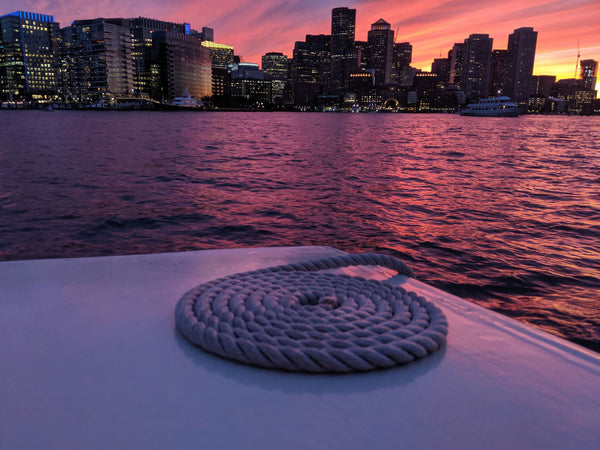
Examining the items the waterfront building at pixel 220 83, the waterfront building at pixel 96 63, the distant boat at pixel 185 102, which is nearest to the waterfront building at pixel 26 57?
the waterfront building at pixel 96 63

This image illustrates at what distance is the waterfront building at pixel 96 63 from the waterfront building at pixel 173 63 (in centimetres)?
1043

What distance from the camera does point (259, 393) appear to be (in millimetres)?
1224

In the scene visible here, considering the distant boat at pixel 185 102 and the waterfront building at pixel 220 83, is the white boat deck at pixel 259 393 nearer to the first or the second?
the distant boat at pixel 185 102

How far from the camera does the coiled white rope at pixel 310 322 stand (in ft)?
4.35

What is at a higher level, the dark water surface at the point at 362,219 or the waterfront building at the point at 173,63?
the waterfront building at the point at 173,63

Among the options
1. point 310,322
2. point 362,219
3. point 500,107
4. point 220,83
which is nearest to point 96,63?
point 220,83

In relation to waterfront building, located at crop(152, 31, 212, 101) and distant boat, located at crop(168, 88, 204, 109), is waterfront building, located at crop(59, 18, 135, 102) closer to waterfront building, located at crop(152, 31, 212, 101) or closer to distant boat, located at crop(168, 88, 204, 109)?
waterfront building, located at crop(152, 31, 212, 101)

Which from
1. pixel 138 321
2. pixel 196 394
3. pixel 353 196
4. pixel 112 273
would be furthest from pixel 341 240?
pixel 196 394

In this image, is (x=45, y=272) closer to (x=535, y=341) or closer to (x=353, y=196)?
(x=535, y=341)

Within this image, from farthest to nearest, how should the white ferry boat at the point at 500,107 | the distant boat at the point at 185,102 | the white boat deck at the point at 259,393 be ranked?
1. the distant boat at the point at 185,102
2. the white ferry boat at the point at 500,107
3. the white boat deck at the point at 259,393

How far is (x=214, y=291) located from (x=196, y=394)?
0.62m

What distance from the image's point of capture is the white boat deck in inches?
41.1

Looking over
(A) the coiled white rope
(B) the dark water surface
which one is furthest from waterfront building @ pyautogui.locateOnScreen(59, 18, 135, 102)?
(A) the coiled white rope

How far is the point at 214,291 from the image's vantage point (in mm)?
1784
